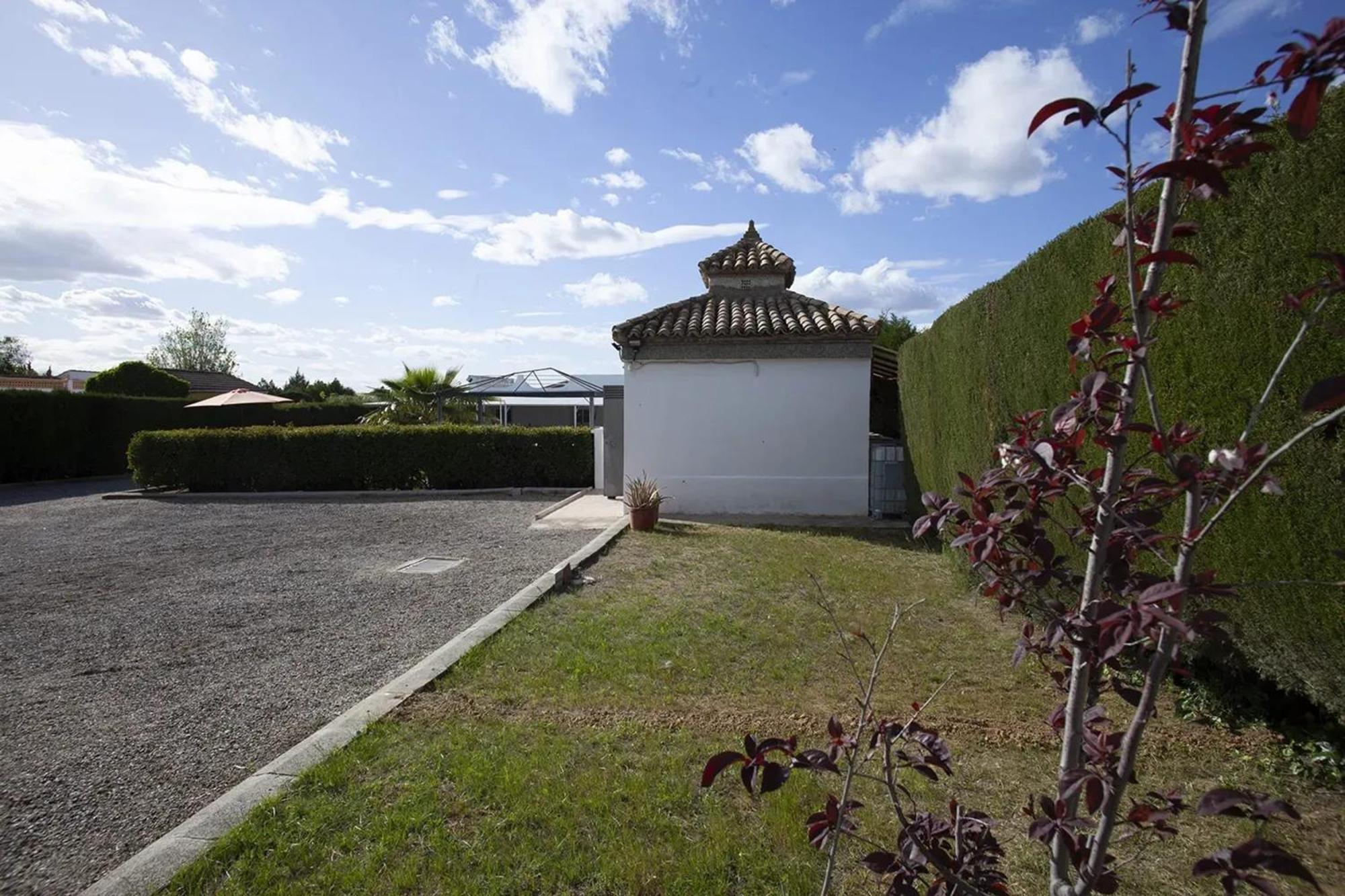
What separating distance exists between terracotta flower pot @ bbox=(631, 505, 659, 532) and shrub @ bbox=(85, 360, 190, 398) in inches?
884

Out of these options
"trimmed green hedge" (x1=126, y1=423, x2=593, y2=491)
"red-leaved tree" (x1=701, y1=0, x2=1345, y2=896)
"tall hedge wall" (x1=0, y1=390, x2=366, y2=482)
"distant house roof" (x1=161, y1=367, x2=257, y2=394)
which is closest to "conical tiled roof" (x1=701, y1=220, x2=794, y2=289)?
"trimmed green hedge" (x1=126, y1=423, x2=593, y2=491)

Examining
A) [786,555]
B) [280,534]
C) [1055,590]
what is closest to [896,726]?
[1055,590]

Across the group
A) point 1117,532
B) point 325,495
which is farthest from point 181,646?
point 325,495

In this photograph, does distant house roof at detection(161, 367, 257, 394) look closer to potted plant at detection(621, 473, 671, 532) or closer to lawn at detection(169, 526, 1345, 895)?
potted plant at detection(621, 473, 671, 532)

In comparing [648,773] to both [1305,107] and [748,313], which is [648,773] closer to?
[1305,107]

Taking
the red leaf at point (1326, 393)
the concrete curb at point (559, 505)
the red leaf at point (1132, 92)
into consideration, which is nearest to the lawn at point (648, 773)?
the red leaf at point (1326, 393)

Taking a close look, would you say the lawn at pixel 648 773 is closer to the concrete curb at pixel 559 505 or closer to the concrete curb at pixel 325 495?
the concrete curb at pixel 559 505

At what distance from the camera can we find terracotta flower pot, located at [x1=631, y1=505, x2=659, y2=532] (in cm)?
1065

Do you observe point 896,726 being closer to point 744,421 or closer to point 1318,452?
point 1318,452

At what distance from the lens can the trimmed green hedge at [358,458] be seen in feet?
55.0

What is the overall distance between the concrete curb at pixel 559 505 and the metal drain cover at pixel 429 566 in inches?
127

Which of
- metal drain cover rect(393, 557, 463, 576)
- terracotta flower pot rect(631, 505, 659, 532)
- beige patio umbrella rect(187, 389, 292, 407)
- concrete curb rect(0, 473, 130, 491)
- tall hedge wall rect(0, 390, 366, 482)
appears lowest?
concrete curb rect(0, 473, 130, 491)

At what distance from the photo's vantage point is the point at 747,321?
12445 millimetres

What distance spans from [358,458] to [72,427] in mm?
9873
